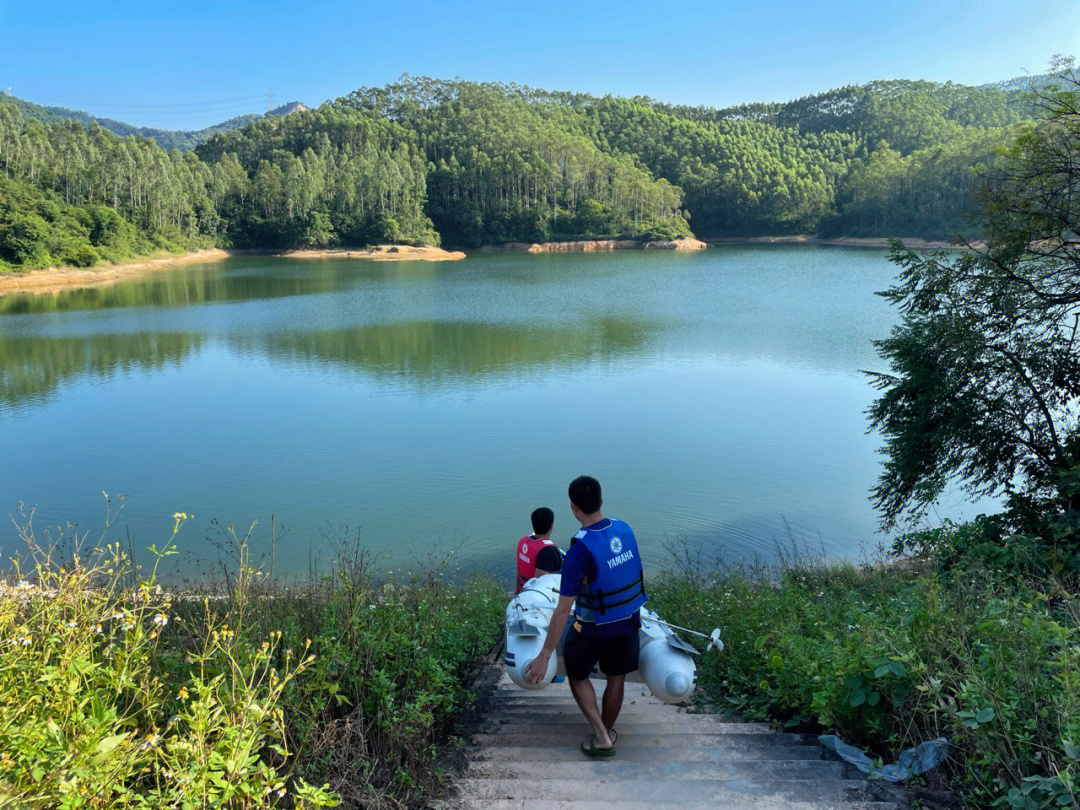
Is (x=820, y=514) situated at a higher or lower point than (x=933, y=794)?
lower

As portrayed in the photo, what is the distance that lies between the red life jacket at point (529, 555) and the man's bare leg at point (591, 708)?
1.50 metres

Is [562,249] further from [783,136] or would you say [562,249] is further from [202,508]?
[202,508]

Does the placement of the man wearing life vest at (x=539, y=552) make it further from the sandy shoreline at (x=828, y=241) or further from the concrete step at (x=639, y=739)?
the sandy shoreline at (x=828, y=241)

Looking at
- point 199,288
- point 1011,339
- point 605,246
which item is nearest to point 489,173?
point 605,246

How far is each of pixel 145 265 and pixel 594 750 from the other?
62.7 m

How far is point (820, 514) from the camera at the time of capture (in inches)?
411

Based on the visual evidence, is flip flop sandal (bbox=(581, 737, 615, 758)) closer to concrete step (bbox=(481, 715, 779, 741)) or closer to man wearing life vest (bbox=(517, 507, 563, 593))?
concrete step (bbox=(481, 715, 779, 741))

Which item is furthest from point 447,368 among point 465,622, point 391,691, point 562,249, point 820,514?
point 562,249

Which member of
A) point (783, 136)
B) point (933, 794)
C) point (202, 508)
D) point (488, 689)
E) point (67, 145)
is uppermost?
point (783, 136)

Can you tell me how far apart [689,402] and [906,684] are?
44.7 ft

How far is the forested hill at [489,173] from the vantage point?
6209 centimetres

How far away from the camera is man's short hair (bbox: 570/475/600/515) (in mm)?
3312

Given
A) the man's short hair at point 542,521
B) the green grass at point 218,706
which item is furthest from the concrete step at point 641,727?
the man's short hair at point 542,521

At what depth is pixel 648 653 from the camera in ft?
11.7
